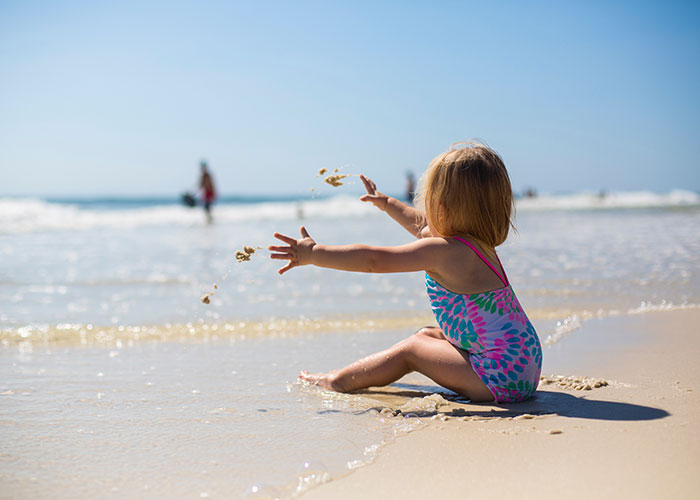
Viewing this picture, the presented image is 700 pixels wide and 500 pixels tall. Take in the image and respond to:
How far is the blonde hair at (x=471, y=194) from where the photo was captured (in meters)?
2.53

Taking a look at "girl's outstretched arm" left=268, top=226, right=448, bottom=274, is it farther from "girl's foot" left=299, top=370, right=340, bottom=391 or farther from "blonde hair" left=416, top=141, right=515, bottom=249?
"girl's foot" left=299, top=370, right=340, bottom=391

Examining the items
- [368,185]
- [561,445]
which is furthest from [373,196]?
[561,445]

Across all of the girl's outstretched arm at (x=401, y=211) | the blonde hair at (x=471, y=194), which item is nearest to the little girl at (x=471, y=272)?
the blonde hair at (x=471, y=194)

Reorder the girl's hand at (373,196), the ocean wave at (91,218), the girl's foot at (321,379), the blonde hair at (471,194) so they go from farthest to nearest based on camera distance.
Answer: the ocean wave at (91,218), the girl's hand at (373,196), the girl's foot at (321,379), the blonde hair at (471,194)

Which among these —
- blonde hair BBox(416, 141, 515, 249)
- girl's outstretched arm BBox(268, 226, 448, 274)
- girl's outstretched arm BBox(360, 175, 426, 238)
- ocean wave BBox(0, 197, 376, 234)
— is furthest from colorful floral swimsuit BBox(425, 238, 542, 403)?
ocean wave BBox(0, 197, 376, 234)

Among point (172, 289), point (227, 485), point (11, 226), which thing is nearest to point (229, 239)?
point (172, 289)

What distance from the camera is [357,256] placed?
243cm

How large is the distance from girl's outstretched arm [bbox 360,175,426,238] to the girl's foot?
0.80 meters

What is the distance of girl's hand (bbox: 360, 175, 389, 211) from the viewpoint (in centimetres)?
320

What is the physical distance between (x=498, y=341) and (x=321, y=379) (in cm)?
86

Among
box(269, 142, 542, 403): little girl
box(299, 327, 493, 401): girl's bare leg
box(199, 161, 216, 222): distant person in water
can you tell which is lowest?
box(299, 327, 493, 401): girl's bare leg

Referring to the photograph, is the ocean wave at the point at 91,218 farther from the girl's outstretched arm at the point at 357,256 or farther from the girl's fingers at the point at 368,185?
the girl's outstretched arm at the point at 357,256

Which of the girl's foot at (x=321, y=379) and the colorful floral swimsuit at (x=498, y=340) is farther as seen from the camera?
the girl's foot at (x=321, y=379)

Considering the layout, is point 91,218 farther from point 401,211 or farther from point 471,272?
point 471,272
